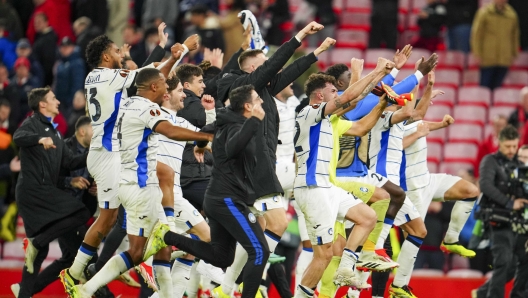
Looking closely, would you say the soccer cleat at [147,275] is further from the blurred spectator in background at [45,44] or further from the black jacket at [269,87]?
the blurred spectator in background at [45,44]

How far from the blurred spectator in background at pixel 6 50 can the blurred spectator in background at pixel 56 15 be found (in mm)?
701

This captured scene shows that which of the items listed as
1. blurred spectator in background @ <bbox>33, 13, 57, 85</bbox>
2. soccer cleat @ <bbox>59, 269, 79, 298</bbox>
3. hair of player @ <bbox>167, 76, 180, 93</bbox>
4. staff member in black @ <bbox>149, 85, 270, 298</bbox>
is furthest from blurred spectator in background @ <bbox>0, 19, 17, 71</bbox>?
staff member in black @ <bbox>149, 85, 270, 298</bbox>

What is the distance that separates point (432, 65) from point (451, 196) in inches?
69.2

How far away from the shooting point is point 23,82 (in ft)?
58.7

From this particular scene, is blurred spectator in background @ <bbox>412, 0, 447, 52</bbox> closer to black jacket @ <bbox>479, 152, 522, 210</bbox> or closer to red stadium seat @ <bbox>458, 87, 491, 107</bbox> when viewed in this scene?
red stadium seat @ <bbox>458, 87, 491, 107</bbox>

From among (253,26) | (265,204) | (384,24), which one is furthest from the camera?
(384,24)

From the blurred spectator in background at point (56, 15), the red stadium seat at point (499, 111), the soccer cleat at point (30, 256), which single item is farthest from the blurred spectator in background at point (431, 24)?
the soccer cleat at point (30, 256)

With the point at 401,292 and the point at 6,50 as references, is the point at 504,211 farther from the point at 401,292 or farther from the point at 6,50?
the point at 6,50

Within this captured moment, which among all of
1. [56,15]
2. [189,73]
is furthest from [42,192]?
[56,15]

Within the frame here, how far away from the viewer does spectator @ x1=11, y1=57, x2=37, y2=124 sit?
17.7 metres

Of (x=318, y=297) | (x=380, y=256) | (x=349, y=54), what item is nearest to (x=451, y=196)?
(x=380, y=256)

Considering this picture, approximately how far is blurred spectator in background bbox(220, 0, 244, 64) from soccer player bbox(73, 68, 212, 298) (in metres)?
8.39

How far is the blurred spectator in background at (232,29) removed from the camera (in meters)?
19.0

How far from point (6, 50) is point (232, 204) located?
32.8ft
